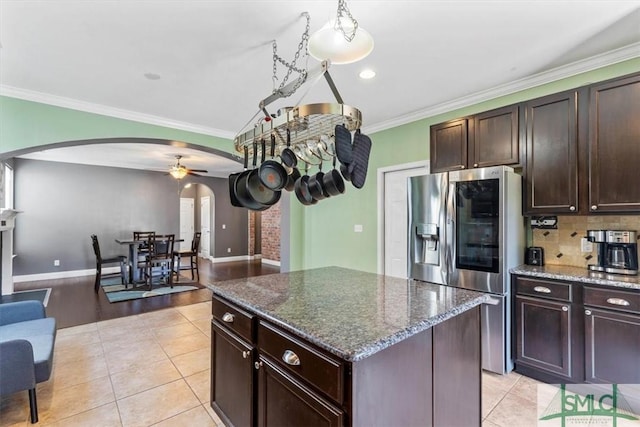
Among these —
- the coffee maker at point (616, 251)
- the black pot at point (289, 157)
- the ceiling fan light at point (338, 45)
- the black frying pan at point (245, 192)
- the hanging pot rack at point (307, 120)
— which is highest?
the ceiling fan light at point (338, 45)

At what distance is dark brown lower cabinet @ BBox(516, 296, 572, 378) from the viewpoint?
7.36 feet

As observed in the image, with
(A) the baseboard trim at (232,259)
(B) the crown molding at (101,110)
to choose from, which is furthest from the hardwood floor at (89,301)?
(B) the crown molding at (101,110)

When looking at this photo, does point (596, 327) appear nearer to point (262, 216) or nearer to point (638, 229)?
point (638, 229)

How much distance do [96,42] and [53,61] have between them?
0.61 meters

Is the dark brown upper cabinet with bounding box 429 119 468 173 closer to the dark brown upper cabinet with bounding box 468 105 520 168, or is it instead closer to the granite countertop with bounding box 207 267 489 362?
the dark brown upper cabinet with bounding box 468 105 520 168

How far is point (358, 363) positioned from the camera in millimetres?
1049

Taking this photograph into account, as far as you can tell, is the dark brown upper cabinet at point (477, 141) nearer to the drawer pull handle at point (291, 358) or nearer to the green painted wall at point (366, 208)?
the green painted wall at point (366, 208)

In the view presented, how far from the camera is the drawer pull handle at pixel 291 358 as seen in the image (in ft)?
4.04

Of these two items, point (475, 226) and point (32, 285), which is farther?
point (32, 285)

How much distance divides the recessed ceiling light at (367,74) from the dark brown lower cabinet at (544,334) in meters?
2.29

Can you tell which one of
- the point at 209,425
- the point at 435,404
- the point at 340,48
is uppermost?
the point at 340,48

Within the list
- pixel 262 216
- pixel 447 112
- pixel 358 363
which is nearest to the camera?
pixel 358 363

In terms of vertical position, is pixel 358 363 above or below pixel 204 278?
above

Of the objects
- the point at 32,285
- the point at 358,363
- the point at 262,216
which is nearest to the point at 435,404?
the point at 358,363
